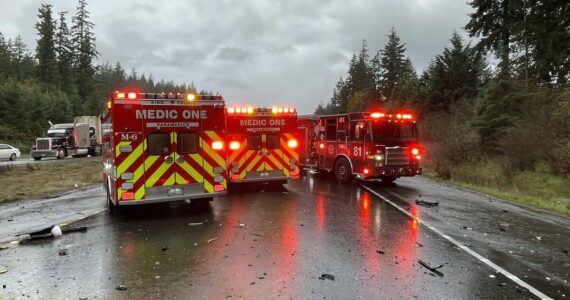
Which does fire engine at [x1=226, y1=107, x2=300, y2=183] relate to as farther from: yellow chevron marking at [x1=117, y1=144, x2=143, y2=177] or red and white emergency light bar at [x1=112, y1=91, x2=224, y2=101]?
yellow chevron marking at [x1=117, y1=144, x2=143, y2=177]

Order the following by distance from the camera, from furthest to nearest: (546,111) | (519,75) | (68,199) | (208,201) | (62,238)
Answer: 1. (519,75)
2. (546,111)
3. (68,199)
4. (208,201)
5. (62,238)

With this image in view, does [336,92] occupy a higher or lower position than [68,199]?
higher

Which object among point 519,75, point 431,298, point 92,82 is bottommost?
point 431,298

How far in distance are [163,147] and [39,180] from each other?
12733 millimetres

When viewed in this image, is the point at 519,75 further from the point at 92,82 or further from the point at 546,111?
the point at 92,82

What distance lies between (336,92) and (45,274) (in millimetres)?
119153

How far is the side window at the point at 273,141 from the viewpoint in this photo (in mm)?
15516

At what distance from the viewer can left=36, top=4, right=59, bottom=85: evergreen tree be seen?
80.1 m

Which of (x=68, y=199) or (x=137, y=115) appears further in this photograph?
(x=68, y=199)

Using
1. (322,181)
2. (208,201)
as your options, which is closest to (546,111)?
(322,181)

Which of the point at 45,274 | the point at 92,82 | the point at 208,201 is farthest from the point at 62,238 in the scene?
the point at 92,82

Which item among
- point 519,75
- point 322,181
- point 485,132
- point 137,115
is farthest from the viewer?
point 519,75

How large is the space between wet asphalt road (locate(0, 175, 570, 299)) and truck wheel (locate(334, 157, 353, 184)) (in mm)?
5603

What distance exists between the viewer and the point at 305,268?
6281 mm
